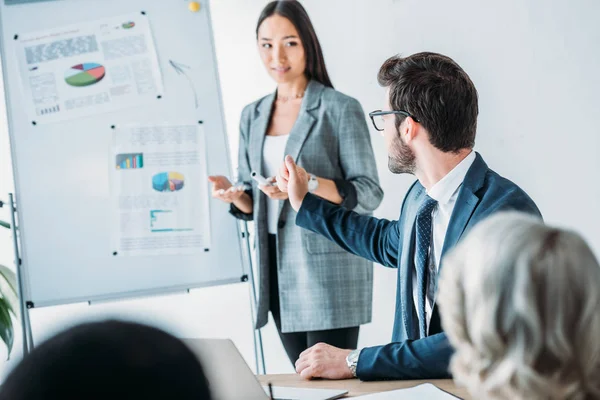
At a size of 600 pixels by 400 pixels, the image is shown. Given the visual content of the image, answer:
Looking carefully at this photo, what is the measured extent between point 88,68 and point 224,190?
0.75m

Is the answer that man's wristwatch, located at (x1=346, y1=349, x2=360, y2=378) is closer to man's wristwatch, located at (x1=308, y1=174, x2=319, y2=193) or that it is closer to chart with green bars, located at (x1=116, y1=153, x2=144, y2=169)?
man's wristwatch, located at (x1=308, y1=174, x2=319, y2=193)

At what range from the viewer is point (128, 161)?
2740mm

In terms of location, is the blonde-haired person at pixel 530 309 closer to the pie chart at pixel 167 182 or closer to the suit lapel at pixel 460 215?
the suit lapel at pixel 460 215

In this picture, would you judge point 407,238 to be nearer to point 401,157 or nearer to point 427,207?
point 427,207

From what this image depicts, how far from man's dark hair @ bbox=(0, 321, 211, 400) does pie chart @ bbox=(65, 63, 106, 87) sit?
2345 millimetres

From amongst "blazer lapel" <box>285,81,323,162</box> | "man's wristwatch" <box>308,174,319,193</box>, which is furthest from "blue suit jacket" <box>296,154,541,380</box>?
"blazer lapel" <box>285,81,323,162</box>

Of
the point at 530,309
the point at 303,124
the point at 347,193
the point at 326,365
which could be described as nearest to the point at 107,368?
the point at 530,309

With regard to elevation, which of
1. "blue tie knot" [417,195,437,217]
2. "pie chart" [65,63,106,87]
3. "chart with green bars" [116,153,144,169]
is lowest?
"blue tie knot" [417,195,437,217]

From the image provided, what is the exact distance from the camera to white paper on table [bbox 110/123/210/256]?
8.92ft

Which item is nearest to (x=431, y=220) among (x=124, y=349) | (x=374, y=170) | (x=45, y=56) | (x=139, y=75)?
(x=374, y=170)

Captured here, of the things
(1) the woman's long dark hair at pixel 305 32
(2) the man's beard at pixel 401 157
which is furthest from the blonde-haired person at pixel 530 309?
(1) the woman's long dark hair at pixel 305 32

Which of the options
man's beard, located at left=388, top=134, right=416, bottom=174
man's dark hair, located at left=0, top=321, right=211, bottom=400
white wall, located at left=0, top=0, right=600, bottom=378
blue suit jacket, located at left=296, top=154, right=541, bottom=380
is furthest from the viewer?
white wall, located at left=0, top=0, right=600, bottom=378

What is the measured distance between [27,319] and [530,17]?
7.84 ft

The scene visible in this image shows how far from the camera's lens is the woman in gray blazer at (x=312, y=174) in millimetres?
2438
